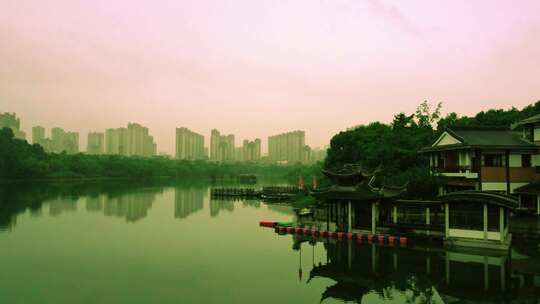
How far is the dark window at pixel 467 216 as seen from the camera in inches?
740

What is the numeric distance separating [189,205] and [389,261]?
31.6 metres

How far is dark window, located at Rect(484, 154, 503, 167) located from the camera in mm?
24000

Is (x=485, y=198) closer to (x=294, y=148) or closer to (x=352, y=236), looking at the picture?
(x=352, y=236)

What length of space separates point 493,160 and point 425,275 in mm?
11791

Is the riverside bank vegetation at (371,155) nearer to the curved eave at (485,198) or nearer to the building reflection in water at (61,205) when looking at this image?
the curved eave at (485,198)

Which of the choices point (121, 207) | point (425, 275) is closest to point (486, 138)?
point (425, 275)

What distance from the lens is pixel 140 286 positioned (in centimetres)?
1545

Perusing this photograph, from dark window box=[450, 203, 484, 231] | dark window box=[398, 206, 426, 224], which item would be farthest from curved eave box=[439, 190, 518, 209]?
dark window box=[398, 206, 426, 224]

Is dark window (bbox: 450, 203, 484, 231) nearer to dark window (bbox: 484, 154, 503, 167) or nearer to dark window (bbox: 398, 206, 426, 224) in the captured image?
dark window (bbox: 398, 206, 426, 224)

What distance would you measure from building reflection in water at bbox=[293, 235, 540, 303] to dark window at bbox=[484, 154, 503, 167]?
7.53m

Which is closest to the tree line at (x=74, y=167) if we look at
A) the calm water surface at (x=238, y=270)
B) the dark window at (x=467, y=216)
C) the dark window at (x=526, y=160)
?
the dark window at (x=526, y=160)

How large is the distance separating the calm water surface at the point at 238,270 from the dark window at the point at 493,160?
20.8 ft

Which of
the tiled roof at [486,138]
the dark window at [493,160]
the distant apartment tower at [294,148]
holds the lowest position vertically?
the dark window at [493,160]

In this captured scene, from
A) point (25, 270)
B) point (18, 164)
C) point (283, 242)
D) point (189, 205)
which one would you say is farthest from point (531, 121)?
point (18, 164)
